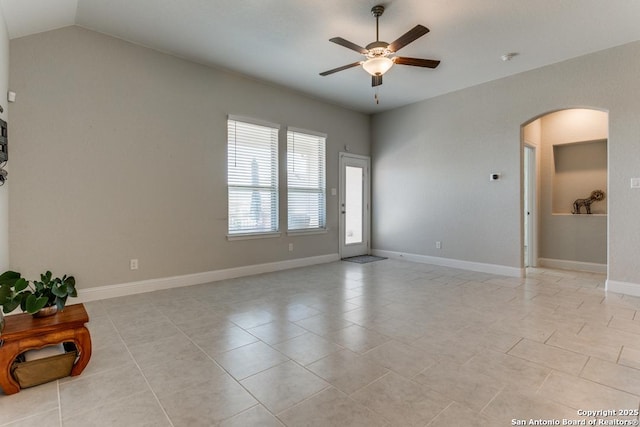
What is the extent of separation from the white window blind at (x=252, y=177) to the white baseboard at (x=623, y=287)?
4729 millimetres

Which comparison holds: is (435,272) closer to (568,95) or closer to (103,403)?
(568,95)

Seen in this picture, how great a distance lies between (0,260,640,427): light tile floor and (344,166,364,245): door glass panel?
110 inches

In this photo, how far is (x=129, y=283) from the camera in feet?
12.8

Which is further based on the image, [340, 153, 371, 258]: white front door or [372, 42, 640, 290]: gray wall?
[340, 153, 371, 258]: white front door

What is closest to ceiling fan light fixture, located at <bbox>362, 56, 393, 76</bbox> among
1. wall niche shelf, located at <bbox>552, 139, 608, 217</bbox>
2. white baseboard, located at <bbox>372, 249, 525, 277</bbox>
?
white baseboard, located at <bbox>372, 249, 525, 277</bbox>

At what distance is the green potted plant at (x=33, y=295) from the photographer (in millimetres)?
1908

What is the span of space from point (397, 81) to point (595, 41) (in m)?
2.43

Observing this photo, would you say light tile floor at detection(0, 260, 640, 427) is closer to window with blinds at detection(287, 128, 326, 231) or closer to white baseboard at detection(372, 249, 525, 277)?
white baseboard at detection(372, 249, 525, 277)

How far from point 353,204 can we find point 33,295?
5411 millimetres

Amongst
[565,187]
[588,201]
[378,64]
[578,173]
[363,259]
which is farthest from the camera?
[363,259]

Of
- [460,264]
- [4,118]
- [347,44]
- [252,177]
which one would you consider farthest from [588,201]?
[4,118]

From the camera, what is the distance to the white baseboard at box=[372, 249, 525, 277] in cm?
491

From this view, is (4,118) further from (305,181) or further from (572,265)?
(572,265)

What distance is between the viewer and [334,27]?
3.47 m
